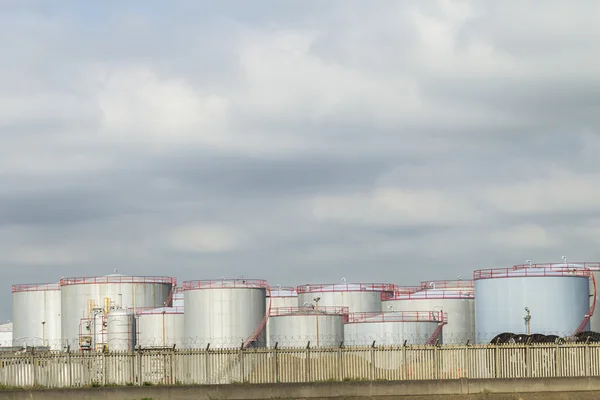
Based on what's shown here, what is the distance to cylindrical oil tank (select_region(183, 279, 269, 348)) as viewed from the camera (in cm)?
7200

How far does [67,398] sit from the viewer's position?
145ft

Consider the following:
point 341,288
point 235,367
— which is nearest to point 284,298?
point 341,288

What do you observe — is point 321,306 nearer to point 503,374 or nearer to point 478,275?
point 478,275

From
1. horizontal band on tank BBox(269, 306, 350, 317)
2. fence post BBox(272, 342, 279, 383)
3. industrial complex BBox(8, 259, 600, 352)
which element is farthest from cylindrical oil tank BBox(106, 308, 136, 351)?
fence post BBox(272, 342, 279, 383)

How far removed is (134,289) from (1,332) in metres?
36.5

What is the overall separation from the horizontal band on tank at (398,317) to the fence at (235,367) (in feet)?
77.2

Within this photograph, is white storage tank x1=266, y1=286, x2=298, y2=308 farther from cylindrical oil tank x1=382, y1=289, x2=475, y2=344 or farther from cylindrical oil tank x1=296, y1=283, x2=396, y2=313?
cylindrical oil tank x1=382, y1=289, x2=475, y2=344

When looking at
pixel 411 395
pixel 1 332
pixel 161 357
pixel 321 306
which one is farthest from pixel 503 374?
pixel 1 332

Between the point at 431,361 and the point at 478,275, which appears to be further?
the point at 478,275

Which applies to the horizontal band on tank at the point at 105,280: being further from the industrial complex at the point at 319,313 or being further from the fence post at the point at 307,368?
the fence post at the point at 307,368

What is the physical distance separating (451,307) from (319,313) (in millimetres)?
12284

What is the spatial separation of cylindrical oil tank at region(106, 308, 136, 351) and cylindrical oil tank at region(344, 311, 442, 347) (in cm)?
1668

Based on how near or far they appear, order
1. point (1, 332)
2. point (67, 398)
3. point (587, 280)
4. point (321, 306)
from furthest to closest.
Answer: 1. point (1, 332)
2. point (321, 306)
3. point (587, 280)
4. point (67, 398)

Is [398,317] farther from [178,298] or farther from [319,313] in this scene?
[178,298]
